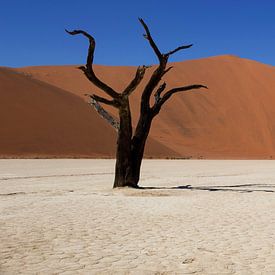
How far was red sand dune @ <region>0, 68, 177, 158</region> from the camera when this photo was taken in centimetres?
3794

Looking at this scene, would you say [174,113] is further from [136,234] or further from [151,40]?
[136,234]

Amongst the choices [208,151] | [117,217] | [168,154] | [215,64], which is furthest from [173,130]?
[117,217]

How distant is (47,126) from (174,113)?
72.7ft

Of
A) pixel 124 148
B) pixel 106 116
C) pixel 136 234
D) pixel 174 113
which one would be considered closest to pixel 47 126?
pixel 174 113

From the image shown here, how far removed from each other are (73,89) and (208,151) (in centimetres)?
2111

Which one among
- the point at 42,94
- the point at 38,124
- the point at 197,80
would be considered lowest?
the point at 38,124

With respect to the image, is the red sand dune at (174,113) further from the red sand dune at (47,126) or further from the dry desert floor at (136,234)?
the dry desert floor at (136,234)

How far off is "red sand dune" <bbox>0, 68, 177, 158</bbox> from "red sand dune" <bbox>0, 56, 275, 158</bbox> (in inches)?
2.7

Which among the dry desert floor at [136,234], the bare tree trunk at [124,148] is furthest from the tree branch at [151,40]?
the dry desert floor at [136,234]

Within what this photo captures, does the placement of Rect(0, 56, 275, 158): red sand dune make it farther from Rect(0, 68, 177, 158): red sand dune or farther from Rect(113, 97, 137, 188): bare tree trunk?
Rect(113, 97, 137, 188): bare tree trunk

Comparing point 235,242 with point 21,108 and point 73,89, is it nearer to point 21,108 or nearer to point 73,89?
point 21,108

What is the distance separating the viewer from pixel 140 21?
532 inches

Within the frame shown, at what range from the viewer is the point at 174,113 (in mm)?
60906

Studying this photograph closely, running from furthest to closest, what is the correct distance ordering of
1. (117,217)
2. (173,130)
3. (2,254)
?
(173,130), (117,217), (2,254)
